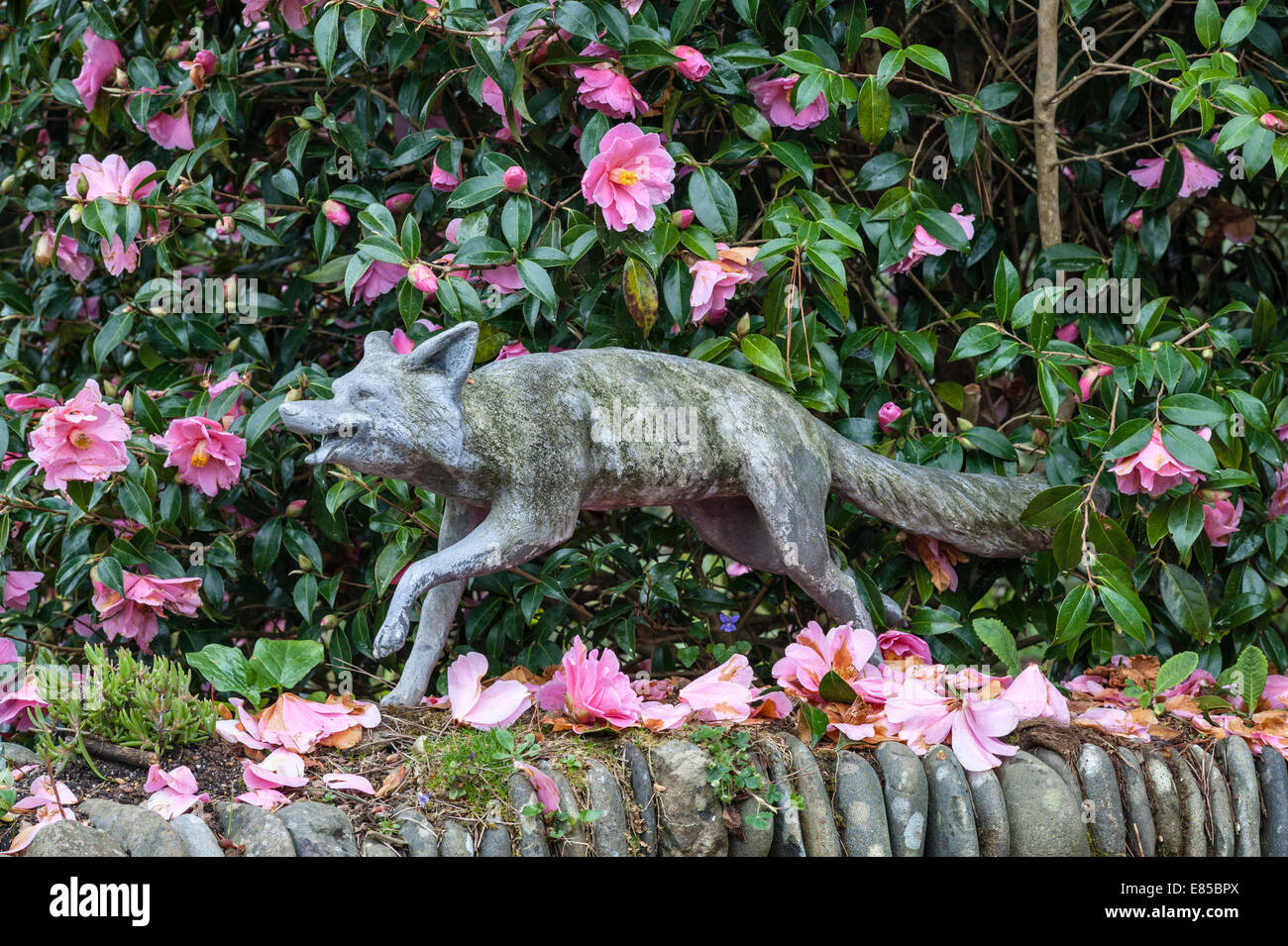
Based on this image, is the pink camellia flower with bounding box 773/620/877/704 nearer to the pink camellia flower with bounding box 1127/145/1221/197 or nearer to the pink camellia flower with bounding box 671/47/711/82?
the pink camellia flower with bounding box 671/47/711/82

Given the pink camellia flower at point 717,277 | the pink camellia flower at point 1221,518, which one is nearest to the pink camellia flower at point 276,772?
the pink camellia flower at point 717,277

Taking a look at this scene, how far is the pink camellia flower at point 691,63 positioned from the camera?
8.09 ft

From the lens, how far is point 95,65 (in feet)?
9.35

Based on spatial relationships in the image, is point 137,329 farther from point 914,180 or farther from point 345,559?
point 914,180

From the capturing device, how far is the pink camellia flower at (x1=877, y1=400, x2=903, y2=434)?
275 cm

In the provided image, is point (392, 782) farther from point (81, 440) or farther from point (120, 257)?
point (120, 257)

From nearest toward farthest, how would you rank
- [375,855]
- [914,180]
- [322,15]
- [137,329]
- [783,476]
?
1. [375,855]
2. [783,476]
3. [322,15]
4. [914,180]
5. [137,329]

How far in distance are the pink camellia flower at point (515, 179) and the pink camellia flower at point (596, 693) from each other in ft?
2.92

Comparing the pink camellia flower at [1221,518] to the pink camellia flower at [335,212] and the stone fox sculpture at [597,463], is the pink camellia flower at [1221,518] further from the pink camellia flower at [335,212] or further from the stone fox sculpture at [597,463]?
the pink camellia flower at [335,212]

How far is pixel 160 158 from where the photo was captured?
3.01 metres

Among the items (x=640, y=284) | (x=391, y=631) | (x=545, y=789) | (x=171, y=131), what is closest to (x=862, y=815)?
(x=545, y=789)

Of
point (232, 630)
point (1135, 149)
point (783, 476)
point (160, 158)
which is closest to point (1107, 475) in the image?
point (783, 476)

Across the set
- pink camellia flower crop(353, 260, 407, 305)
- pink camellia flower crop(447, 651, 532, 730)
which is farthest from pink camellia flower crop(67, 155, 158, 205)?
pink camellia flower crop(447, 651, 532, 730)
